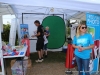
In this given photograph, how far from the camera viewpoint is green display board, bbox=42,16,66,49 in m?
7.70

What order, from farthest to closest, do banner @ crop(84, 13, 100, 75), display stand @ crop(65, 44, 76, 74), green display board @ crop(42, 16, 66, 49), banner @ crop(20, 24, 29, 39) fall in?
green display board @ crop(42, 16, 66, 49) → banner @ crop(20, 24, 29, 39) → display stand @ crop(65, 44, 76, 74) → banner @ crop(84, 13, 100, 75)

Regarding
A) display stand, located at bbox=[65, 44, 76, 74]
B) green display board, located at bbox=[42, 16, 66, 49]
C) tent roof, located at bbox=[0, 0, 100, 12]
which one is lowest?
display stand, located at bbox=[65, 44, 76, 74]

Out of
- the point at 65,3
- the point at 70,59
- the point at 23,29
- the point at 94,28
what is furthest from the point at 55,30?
the point at 65,3

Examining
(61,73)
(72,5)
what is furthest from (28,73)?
(72,5)

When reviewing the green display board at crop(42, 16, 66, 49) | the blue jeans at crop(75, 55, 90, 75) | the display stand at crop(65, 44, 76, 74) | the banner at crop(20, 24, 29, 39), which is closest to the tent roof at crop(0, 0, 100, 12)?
the blue jeans at crop(75, 55, 90, 75)

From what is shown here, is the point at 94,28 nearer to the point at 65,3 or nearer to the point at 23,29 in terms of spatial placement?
the point at 65,3

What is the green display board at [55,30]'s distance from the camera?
770 cm

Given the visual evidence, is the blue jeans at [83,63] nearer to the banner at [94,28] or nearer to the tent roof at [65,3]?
the banner at [94,28]

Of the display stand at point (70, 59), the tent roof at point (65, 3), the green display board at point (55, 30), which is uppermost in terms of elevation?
the tent roof at point (65, 3)

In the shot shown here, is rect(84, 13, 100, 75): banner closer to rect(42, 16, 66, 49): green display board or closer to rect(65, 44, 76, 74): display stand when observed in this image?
rect(65, 44, 76, 74): display stand

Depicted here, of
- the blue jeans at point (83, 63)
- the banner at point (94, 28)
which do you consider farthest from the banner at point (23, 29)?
the blue jeans at point (83, 63)

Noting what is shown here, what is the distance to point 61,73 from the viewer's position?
466cm

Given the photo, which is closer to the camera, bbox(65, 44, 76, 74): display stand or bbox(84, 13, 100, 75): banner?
bbox(84, 13, 100, 75): banner

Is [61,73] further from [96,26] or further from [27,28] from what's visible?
[27,28]
